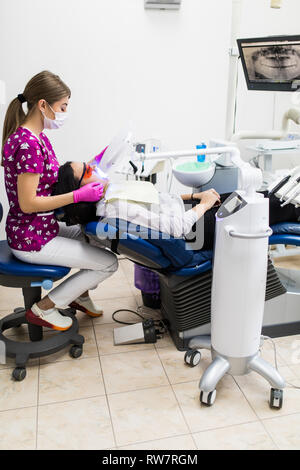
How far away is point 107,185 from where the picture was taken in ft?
6.15

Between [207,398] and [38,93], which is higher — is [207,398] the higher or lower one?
the lower one

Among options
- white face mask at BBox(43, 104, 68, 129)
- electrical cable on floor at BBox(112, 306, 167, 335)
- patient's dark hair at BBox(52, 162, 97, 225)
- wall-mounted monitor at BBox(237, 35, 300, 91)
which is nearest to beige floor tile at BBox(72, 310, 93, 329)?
electrical cable on floor at BBox(112, 306, 167, 335)

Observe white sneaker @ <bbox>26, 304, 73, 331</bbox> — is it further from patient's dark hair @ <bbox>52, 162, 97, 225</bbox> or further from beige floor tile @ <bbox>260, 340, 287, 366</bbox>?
beige floor tile @ <bbox>260, 340, 287, 366</bbox>

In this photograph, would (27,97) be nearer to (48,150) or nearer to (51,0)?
(48,150)

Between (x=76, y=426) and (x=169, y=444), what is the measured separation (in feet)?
1.13

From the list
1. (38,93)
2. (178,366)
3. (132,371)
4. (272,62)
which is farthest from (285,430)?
(272,62)

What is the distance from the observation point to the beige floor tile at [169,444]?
1506mm

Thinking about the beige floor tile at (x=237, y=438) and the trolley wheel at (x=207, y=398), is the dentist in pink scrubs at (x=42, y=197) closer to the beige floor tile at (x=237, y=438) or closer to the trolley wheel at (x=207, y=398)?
the trolley wheel at (x=207, y=398)

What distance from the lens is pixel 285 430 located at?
62.4 inches

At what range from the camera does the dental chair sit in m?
1.78

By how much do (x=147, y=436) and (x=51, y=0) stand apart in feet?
8.53

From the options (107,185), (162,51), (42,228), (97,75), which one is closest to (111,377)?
(42,228)

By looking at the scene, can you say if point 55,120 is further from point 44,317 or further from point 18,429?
point 18,429

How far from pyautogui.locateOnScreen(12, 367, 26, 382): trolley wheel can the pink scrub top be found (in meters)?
0.51
